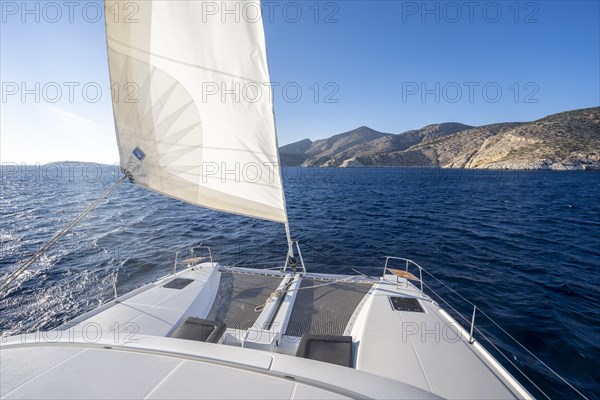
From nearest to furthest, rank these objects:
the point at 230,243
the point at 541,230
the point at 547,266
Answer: the point at 547,266, the point at 230,243, the point at 541,230

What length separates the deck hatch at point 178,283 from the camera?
578 centimetres

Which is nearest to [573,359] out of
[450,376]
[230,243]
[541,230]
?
[450,376]

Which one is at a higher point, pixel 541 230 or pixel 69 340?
pixel 69 340

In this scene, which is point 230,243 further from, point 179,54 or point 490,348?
point 490,348

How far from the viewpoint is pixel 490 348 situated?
247 inches

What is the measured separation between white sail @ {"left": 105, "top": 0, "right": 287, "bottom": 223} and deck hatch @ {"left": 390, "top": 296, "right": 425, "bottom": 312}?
317cm

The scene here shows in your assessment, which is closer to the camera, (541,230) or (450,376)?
(450,376)

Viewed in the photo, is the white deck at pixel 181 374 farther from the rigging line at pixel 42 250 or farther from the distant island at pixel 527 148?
the distant island at pixel 527 148

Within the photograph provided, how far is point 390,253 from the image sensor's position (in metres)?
12.9

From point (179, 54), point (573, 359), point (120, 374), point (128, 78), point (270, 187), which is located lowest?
point (573, 359)

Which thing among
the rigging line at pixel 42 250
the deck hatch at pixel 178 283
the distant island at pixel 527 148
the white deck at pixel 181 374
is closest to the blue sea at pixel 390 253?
the deck hatch at pixel 178 283

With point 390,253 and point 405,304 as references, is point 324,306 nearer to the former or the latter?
point 405,304

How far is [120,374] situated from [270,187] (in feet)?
14.0

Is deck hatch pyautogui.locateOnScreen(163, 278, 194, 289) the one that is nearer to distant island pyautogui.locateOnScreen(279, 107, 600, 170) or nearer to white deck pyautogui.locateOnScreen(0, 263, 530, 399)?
white deck pyautogui.locateOnScreen(0, 263, 530, 399)
